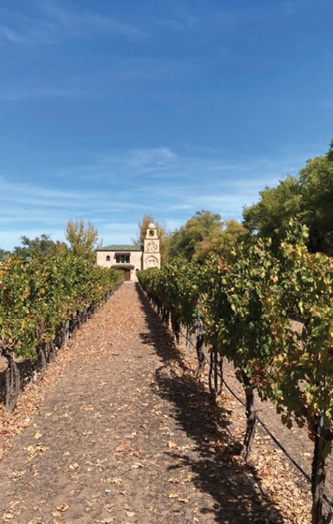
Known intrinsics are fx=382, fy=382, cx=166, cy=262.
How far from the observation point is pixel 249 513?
17.2ft

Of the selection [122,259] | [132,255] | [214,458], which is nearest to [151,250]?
[132,255]

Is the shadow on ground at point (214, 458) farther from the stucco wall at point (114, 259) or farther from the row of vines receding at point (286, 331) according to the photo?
the stucco wall at point (114, 259)

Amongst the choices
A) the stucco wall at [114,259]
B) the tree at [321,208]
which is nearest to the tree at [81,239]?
the stucco wall at [114,259]

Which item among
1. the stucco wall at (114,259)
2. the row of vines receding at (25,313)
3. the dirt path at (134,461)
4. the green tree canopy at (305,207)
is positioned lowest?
the dirt path at (134,461)

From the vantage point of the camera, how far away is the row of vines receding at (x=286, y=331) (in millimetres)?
3965

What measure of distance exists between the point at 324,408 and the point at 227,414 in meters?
5.45

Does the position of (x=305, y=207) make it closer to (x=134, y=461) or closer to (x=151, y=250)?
(x=134, y=461)

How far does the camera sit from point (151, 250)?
82.1m

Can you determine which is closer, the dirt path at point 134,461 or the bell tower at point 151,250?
the dirt path at point 134,461

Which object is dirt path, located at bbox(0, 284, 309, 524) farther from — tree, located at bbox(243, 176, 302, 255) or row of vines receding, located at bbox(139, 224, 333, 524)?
tree, located at bbox(243, 176, 302, 255)

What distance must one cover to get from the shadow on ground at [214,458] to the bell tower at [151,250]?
69135 mm

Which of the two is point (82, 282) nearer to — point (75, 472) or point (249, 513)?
point (75, 472)

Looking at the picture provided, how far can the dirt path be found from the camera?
5.38 m

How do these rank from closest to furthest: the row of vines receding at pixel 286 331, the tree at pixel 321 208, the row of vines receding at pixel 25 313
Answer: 1. the row of vines receding at pixel 286 331
2. the row of vines receding at pixel 25 313
3. the tree at pixel 321 208
